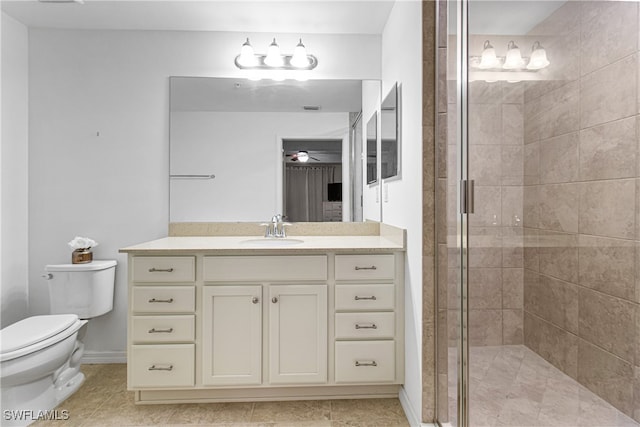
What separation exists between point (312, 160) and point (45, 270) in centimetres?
189

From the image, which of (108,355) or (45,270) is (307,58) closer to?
(45,270)

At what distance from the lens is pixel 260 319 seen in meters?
1.99

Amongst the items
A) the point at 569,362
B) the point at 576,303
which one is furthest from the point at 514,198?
the point at 569,362

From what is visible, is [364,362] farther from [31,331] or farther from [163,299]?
[31,331]

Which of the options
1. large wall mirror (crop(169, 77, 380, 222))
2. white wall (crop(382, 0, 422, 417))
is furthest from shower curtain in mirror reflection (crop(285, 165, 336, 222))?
white wall (crop(382, 0, 422, 417))

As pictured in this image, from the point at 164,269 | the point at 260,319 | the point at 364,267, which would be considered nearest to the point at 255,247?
the point at 260,319

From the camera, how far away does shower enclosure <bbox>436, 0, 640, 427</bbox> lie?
79 centimetres

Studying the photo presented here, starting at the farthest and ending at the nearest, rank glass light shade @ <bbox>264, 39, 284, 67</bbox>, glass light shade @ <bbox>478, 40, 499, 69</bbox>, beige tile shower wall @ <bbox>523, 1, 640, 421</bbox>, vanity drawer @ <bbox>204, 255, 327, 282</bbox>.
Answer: glass light shade @ <bbox>264, 39, 284, 67</bbox> → vanity drawer @ <bbox>204, 255, 327, 282</bbox> → glass light shade @ <bbox>478, 40, 499, 69</bbox> → beige tile shower wall @ <bbox>523, 1, 640, 421</bbox>

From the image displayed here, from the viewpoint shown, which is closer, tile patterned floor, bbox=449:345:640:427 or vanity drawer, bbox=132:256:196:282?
tile patterned floor, bbox=449:345:640:427

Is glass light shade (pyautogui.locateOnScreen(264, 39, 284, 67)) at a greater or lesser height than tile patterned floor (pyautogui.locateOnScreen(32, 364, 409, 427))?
greater

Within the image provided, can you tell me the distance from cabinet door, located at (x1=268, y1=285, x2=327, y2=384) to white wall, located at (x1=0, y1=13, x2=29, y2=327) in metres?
1.78

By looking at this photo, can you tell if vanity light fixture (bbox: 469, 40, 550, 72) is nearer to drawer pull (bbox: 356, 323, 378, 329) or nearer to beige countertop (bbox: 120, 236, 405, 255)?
beige countertop (bbox: 120, 236, 405, 255)

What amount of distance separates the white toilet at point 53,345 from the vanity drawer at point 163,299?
41 cm

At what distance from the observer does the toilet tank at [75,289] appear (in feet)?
7.73
